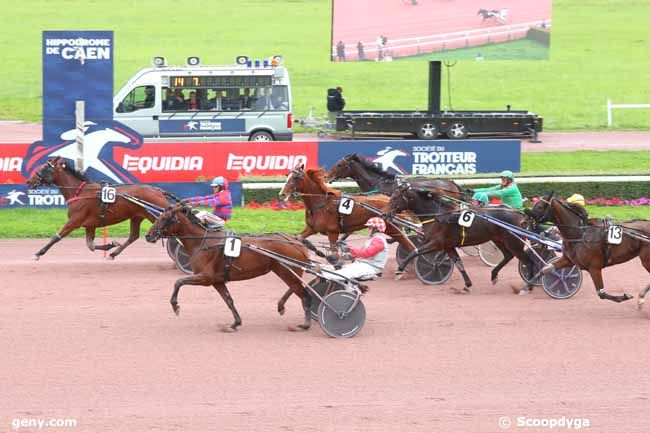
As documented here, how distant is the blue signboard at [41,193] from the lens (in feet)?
63.7

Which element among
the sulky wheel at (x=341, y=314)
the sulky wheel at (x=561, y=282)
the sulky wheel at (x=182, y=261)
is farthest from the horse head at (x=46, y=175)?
the sulky wheel at (x=561, y=282)

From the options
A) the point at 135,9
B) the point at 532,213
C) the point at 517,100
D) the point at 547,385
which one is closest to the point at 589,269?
the point at 532,213

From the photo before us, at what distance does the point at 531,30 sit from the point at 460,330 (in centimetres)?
1805

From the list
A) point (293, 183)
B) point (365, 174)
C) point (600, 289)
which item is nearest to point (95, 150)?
point (293, 183)

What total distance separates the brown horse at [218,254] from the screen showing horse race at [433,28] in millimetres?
16951

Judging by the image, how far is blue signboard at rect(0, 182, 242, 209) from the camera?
63.7 feet

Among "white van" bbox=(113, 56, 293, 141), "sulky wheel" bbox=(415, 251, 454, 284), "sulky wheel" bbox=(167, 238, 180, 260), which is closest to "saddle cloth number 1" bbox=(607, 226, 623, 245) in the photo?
"sulky wheel" bbox=(415, 251, 454, 284)

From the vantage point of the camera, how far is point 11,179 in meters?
19.9

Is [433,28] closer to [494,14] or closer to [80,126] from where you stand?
[494,14]

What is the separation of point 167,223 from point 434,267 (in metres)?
4.16

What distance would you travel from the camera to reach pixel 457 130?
1146 inches

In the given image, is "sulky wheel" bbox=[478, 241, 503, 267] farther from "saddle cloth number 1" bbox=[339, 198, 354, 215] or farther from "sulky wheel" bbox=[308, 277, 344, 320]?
"sulky wheel" bbox=[308, 277, 344, 320]

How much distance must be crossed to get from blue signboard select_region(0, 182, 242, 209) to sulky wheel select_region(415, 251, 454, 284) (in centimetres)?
534

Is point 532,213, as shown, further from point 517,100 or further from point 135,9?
point 135,9
